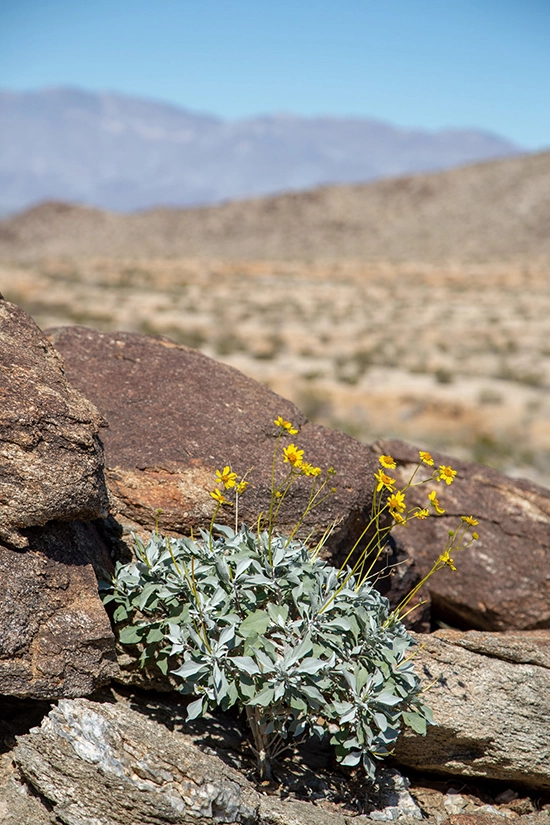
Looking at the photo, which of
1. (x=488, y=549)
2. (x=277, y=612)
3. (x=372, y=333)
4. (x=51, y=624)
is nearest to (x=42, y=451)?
(x=51, y=624)

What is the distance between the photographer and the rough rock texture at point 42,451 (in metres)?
2.75

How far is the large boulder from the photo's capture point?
2695 millimetres

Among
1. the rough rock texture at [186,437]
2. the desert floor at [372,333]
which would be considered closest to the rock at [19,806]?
the rough rock texture at [186,437]

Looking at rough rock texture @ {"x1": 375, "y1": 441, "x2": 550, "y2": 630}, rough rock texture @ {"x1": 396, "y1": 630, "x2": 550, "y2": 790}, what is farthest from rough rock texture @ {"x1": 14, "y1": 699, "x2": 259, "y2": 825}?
rough rock texture @ {"x1": 375, "y1": 441, "x2": 550, "y2": 630}

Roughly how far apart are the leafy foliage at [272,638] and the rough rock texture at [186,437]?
394 millimetres

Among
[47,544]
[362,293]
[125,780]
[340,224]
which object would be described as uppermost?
[340,224]

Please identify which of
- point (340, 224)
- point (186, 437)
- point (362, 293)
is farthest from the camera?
point (340, 224)

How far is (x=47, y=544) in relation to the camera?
2893mm

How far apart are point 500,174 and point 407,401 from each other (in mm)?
51667

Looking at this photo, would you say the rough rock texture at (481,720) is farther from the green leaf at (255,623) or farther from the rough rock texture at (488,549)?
the rough rock texture at (488,549)

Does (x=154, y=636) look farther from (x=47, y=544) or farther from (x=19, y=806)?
(x=19, y=806)

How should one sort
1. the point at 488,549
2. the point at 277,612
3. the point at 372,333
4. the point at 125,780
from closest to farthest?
1. the point at 125,780
2. the point at 277,612
3. the point at 488,549
4. the point at 372,333

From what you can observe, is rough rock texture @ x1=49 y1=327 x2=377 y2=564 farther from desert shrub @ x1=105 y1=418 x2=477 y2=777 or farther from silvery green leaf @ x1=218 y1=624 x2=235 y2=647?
silvery green leaf @ x1=218 y1=624 x2=235 y2=647

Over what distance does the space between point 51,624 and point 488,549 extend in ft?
9.44
